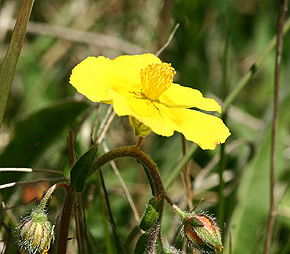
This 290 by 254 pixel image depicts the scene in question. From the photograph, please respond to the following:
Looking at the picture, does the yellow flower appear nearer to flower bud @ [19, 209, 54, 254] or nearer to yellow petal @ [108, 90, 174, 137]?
yellow petal @ [108, 90, 174, 137]

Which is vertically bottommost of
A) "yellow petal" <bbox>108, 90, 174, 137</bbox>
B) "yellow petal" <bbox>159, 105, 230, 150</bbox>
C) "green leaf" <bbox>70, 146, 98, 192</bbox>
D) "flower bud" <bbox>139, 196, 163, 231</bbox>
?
"flower bud" <bbox>139, 196, 163, 231</bbox>

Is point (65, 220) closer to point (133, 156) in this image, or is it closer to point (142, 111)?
point (133, 156)

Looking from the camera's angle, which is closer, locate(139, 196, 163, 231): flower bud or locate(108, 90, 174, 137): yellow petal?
locate(108, 90, 174, 137): yellow petal

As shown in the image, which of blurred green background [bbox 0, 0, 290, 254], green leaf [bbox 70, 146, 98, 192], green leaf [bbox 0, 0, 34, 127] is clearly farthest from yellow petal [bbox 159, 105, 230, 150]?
green leaf [bbox 0, 0, 34, 127]

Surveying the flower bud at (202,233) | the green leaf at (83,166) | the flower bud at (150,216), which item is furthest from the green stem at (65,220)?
the flower bud at (202,233)

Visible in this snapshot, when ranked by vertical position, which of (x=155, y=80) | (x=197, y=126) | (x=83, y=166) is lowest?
(x=83, y=166)

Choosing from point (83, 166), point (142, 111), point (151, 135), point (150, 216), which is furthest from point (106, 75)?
point (151, 135)
